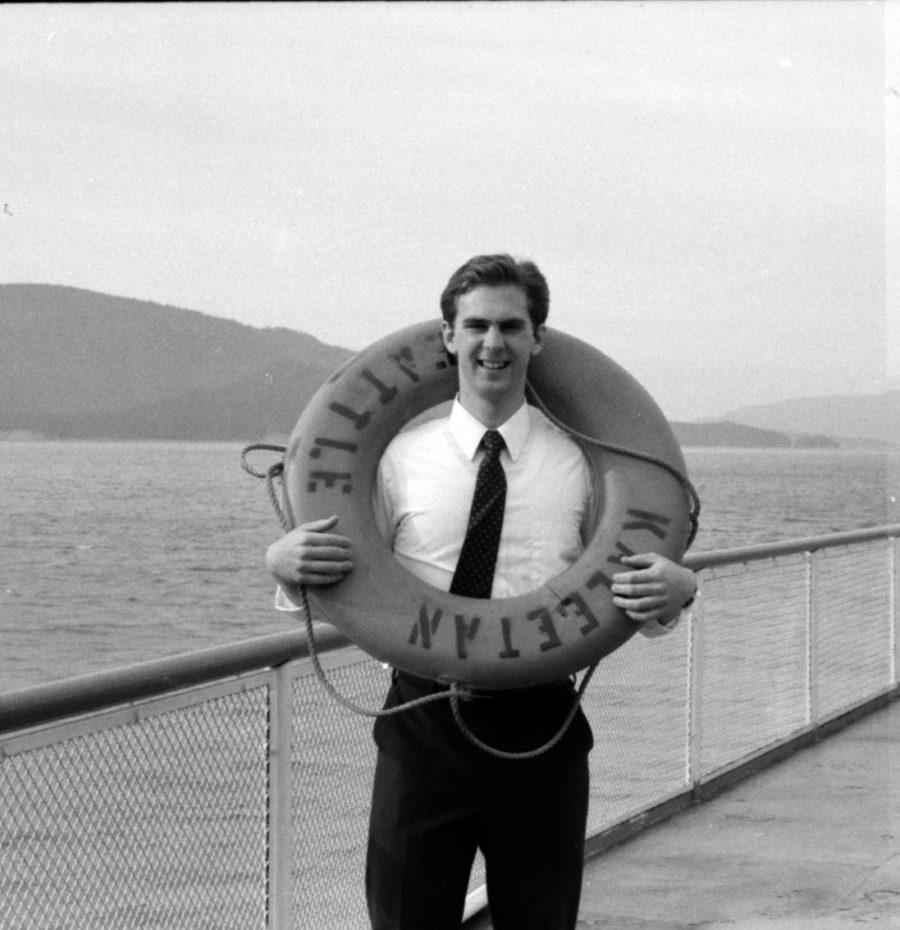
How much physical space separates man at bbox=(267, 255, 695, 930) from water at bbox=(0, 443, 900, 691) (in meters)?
2.56

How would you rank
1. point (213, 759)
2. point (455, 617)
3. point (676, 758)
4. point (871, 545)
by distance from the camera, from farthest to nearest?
point (871, 545) → point (676, 758) → point (213, 759) → point (455, 617)

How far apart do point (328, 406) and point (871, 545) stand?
4.09 meters

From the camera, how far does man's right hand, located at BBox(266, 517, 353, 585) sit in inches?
75.1

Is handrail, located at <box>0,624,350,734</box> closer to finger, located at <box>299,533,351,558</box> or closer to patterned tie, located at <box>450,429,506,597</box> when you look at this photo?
finger, located at <box>299,533,351,558</box>

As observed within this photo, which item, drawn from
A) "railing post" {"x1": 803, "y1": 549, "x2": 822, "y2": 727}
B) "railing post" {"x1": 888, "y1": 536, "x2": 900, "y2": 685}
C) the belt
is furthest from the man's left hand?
"railing post" {"x1": 888, "y1": 536, "x2": 900, "y2": 685}

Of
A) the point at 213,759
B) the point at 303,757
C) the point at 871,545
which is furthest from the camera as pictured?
the point at 871,545

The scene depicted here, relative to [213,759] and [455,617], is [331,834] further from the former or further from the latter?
[455,617]

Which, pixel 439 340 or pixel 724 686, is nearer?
pixel 439 340

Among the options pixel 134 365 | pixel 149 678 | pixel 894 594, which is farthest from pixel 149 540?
pixel 149 678

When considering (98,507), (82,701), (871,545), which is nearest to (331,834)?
(82,701)

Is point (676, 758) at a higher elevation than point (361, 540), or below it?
below

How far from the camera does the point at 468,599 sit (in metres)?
1.94

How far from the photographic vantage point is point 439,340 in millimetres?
2123

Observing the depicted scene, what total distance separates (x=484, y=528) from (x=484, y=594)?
0.28ft
